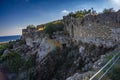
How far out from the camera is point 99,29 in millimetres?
13984

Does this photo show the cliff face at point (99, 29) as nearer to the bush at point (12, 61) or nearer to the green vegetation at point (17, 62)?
the green vegetation at point (17, 62)

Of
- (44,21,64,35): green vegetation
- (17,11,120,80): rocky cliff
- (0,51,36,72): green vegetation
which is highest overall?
(44,21,64,35): green vegetation

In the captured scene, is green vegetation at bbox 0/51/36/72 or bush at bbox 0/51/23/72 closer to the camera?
green vegetation at bbox 0/51/36/72

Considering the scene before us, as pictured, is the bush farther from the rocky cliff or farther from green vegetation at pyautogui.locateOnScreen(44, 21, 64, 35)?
green vegetation at pyautogui.locateOnScreen(44, 21, 64, 35)

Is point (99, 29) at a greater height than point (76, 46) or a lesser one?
greater

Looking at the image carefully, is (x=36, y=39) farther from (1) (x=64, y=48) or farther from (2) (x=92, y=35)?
(2) (x=92, y=35)

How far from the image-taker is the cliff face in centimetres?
1250

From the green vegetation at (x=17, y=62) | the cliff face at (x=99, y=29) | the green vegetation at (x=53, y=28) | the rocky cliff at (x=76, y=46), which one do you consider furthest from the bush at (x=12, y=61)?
the cliff face at (x=99, y=29)

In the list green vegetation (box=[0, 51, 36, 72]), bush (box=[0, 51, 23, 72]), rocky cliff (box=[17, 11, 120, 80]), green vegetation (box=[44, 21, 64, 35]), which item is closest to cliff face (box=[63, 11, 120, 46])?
rocky cliff (box=[17, 11, 120, 80])

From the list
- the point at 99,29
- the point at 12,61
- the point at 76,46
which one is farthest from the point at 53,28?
the point at 99,29

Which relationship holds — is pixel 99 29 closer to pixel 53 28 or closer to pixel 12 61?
pixel 53 28

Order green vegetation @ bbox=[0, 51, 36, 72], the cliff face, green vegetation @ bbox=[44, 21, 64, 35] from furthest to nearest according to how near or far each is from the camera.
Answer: green vegetation @ bbox=[44, 21, 64, 35]
green vegetation @ bbox=[0, 51, 36, 72]
the cliff face

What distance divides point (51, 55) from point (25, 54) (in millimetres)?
4880

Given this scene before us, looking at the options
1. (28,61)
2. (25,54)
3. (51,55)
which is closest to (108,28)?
(51,55)
